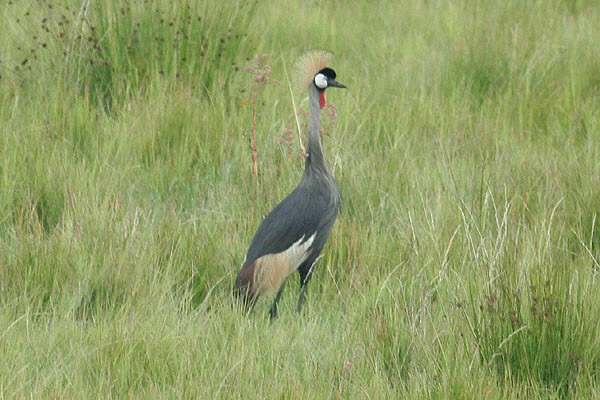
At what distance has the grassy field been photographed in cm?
280

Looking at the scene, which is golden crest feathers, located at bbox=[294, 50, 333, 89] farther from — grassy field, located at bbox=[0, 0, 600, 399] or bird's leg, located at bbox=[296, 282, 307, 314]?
bird's leg, located at bbox=[296, 282, 307, 314]

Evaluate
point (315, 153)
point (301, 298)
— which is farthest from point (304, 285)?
point (315, 153)

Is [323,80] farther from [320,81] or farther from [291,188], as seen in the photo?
[291,188]

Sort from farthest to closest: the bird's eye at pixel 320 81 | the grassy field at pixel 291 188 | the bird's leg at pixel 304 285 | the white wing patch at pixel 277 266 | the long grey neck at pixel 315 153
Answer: the bird's eye at pixel 320 81
the long grey neck at pixel 315 153
the bird's leg at pixel 304 285
the white wing patch at pixel 277 266
the grassy field at pixel 291 188

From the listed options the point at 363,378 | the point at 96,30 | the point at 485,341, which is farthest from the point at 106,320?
the point at 96,30

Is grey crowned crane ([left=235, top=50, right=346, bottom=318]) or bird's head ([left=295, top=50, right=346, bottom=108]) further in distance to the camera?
bird's head ([left=295, top=50, right=346, bottom=108])

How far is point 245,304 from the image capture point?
133 inches

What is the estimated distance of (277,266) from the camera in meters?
3.44

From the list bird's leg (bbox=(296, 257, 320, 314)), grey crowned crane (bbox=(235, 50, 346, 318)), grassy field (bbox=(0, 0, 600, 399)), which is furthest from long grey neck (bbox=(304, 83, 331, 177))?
bird's leg (bbox=(296, 257, 320, 314))

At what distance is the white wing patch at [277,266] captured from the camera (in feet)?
11.1

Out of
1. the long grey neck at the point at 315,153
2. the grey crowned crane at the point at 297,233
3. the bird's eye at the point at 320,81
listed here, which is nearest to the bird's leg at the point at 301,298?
the grey crowned crane at the point at 297,233

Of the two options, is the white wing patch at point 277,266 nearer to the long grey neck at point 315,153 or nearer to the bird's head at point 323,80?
the long grey neck at point 315,153

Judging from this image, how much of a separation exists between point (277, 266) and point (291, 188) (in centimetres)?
89

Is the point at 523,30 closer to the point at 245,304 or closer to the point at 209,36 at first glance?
the point at 209,36
